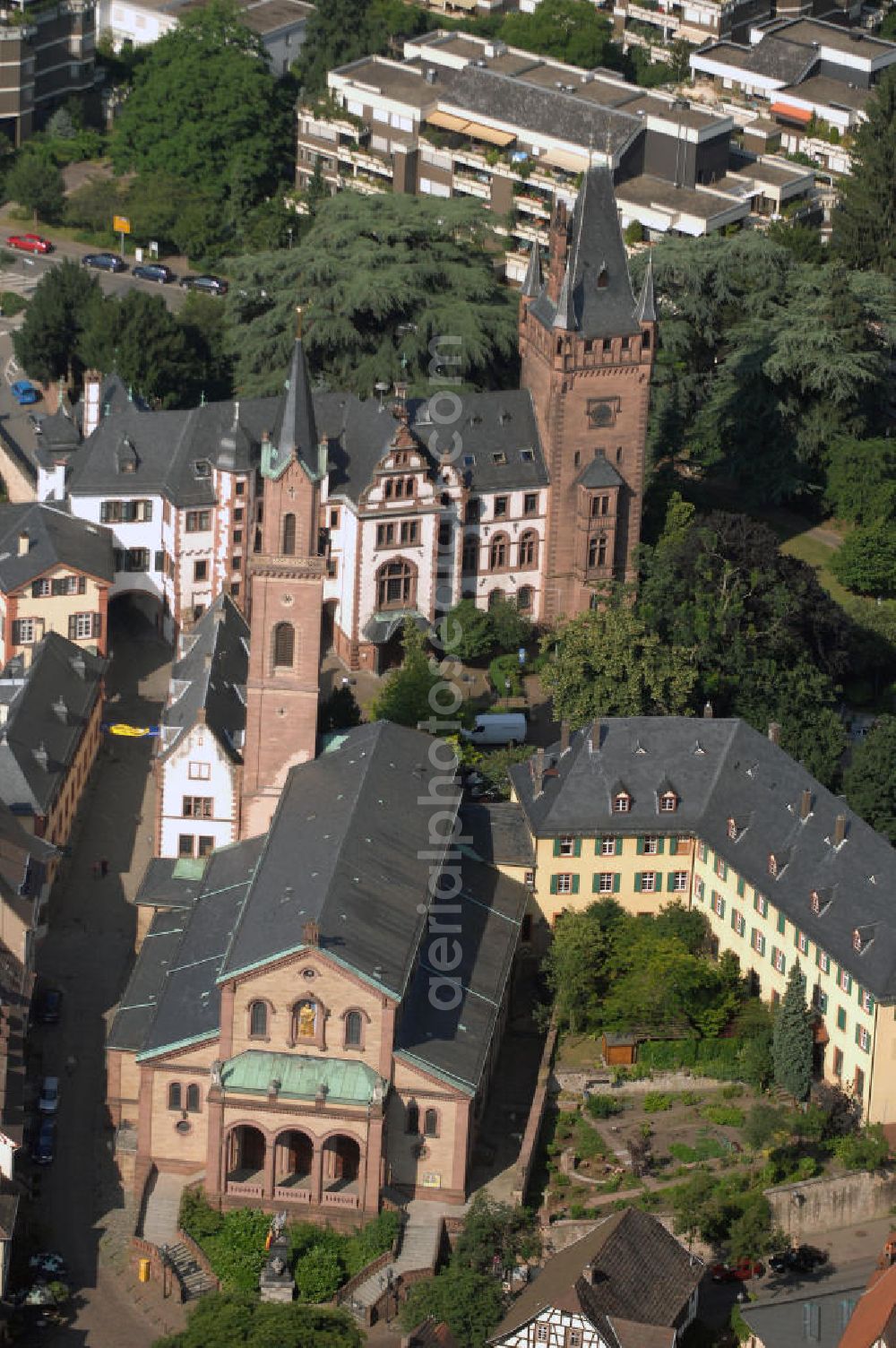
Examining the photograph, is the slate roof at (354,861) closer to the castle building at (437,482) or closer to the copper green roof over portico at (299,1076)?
the copper green roof over portico at (299,1076)

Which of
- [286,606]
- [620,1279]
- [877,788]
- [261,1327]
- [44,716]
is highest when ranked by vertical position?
[286,606]

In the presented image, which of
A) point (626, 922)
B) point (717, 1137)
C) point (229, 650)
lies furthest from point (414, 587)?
point (717, 1137)

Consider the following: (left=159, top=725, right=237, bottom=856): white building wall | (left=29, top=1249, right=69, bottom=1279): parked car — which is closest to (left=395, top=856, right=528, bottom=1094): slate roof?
(left=159, top=725, right=237, bottom=856): white building wall

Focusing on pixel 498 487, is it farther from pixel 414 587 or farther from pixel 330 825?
pixel 330 825

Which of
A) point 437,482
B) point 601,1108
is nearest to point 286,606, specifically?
point 601,1108

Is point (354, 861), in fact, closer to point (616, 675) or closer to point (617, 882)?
point (617, 882)
